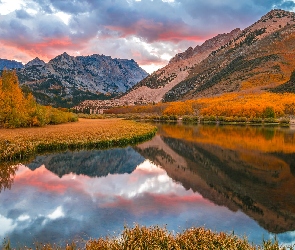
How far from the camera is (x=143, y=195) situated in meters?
21.2

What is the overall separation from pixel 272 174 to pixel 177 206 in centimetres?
1279

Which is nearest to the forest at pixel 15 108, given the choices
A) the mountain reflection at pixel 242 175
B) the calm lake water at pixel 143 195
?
the mountain reflection at pixel 242 175

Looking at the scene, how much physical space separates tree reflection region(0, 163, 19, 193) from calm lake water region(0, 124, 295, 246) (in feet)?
0.24

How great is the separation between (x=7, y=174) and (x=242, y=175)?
66.3 feet

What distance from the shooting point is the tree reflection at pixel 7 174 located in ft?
75.8

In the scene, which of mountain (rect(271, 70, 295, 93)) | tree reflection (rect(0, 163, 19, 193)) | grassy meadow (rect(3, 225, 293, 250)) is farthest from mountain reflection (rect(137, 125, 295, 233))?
mountain (rect(271, 70, 295, 93))

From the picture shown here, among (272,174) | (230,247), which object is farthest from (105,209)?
(272,174)

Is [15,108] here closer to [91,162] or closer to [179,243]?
[91,162]

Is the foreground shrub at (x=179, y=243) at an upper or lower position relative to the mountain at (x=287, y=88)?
lower

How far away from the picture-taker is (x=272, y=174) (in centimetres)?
2759

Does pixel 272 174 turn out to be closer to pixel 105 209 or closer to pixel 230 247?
pixel 105 209

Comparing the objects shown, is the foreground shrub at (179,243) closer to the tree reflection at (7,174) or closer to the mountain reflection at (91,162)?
the tree reflection at (7,174)

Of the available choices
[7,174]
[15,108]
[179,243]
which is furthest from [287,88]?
[179,243]

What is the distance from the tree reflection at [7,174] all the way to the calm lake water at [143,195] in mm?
72
